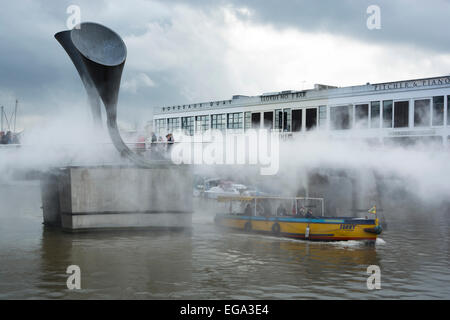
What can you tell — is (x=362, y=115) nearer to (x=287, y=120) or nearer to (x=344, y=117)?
(x=344, y=117)

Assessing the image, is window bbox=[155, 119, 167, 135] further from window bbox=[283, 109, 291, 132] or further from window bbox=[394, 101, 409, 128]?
window bbox=[394, 101, 409, 128]

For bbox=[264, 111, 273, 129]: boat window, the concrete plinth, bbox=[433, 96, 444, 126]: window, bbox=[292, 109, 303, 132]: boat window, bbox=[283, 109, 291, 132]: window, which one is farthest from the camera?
bbox=[264, 111, 273, 129]: boat window

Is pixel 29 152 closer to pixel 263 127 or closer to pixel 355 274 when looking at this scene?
pixel 355 274

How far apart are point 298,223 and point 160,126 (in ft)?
189

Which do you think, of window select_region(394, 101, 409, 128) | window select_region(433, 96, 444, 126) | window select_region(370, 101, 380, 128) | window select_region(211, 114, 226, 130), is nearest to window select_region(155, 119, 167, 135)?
window select_region(211, 114, 226, 130)

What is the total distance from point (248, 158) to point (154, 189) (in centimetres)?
1284

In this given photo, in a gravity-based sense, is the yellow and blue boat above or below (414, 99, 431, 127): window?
below

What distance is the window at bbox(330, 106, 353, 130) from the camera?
60.8 metres

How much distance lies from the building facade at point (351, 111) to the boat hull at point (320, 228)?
23407 millimetres

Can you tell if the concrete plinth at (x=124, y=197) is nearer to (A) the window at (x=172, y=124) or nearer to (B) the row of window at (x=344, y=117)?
(B) the row of window at (x=344, y=117)

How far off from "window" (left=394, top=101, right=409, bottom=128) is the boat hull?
1104 inches

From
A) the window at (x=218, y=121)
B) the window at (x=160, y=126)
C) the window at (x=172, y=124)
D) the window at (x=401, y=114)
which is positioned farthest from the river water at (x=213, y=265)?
the window at (x=160, y=126)

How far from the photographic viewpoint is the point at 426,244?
101ft

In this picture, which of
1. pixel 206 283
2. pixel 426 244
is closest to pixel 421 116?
pixel 426 244
